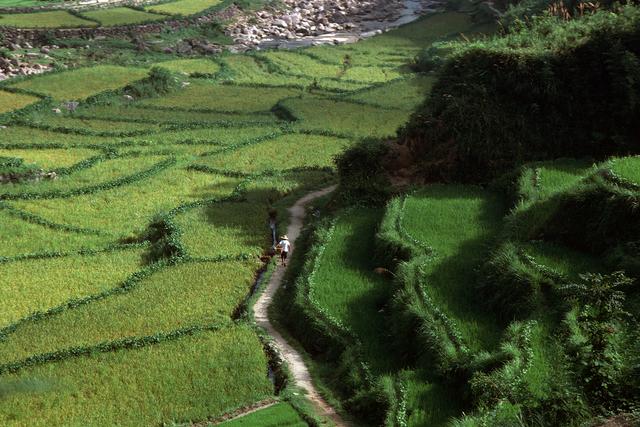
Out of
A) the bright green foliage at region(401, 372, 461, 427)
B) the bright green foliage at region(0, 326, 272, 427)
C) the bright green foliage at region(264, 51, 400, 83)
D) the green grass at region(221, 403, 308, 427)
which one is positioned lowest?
the bright green foliage at region(264, 51, 400, 83)

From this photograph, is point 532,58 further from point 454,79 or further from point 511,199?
point 511,199

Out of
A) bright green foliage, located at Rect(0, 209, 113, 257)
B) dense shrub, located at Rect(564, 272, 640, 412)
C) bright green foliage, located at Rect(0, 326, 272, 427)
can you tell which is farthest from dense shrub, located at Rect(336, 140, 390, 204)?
dense shrub, located at Rect(564, 272, 640, 412)

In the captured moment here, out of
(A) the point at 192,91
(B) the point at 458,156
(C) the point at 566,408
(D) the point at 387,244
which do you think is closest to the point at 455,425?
(C) the point at 566,408

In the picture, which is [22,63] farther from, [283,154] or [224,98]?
[283,154]

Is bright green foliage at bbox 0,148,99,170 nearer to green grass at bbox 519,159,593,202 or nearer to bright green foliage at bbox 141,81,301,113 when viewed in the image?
bright green foliage at bbox 141,81,301,113

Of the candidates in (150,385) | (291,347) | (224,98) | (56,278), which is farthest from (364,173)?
(224,98)
